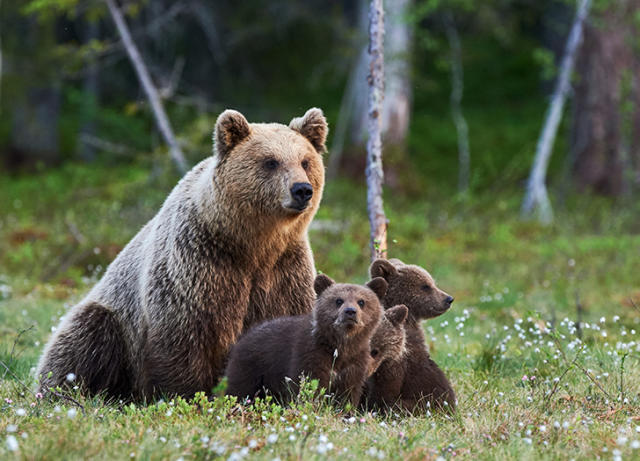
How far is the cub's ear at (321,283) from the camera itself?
5223mm

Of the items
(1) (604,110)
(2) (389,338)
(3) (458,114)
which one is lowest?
(2) (389,338)

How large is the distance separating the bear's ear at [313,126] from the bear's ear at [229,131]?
0.43 meters

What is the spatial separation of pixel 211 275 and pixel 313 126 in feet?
4.45

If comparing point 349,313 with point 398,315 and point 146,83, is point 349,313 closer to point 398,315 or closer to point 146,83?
point 398,315

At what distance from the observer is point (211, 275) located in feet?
18.2

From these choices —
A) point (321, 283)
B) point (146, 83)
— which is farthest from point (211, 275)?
point (146, 83)

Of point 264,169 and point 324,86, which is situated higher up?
point 324,86

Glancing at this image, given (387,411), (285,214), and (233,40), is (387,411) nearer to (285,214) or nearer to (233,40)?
(285,214)

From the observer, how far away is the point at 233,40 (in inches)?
870

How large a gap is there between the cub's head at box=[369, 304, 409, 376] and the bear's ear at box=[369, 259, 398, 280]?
42 cm

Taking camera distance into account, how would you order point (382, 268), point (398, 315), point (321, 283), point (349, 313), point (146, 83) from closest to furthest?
point (349, 313), point (321, 283), point (398, 315), point (382, 268), point (146, 83)

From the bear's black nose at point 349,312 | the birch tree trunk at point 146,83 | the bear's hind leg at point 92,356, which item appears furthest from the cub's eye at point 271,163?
the birch tree trunk at point 146,83

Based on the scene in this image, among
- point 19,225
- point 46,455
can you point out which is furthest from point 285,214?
point 19,225

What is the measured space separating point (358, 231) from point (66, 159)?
14.5 m
